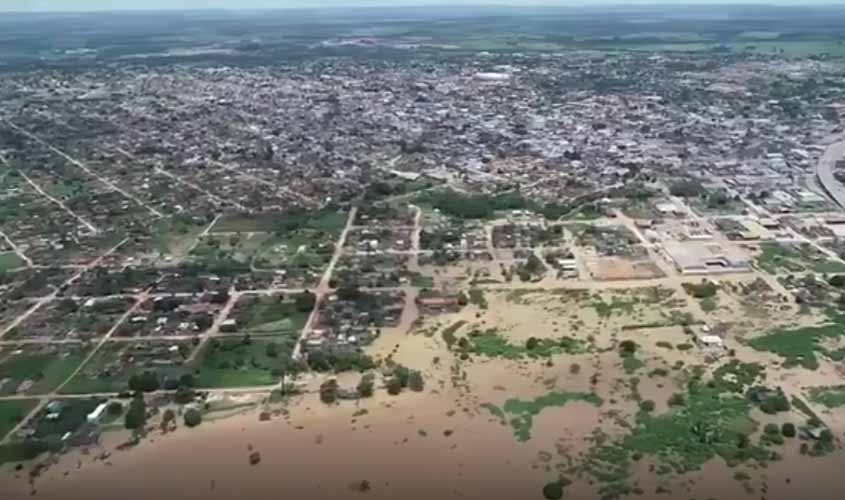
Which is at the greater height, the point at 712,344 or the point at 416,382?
the point at 416,382

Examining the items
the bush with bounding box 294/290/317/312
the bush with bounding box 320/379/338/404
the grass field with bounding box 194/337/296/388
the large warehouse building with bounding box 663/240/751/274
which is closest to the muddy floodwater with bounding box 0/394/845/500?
the bush with bounding box 320/379/338/404

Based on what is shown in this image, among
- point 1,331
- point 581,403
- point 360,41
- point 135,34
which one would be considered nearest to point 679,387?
point 581,403

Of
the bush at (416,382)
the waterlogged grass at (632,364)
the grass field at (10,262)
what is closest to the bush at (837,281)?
the waterlogged grass at (632,364)

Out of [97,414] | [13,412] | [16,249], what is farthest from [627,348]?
[16,249]

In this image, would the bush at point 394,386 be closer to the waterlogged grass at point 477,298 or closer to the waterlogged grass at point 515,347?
the waterlogged grass at point 515,347

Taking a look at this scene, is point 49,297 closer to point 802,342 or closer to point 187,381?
point 187,381
